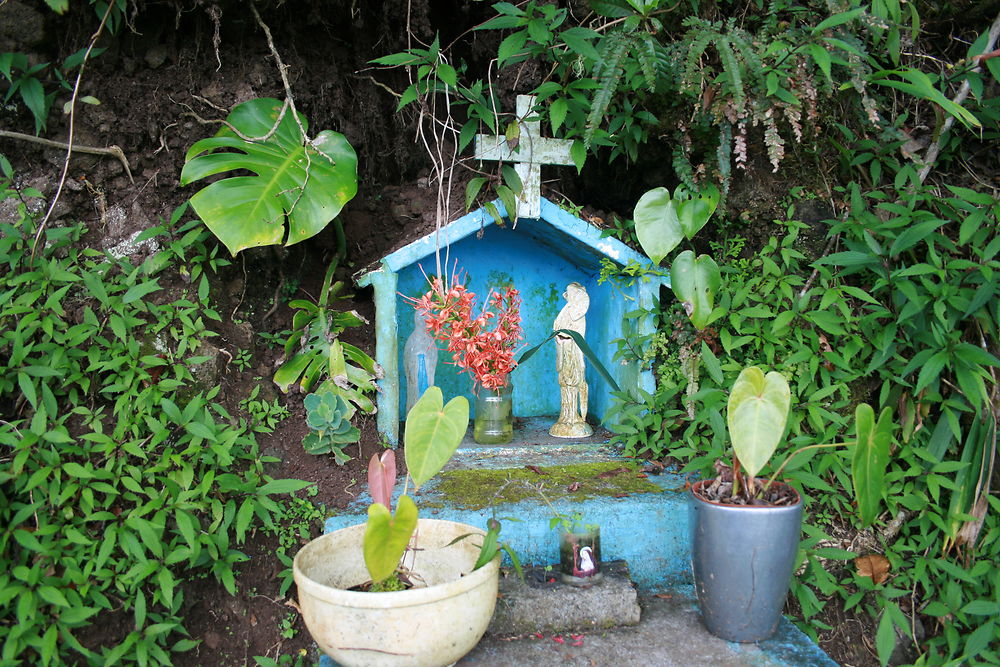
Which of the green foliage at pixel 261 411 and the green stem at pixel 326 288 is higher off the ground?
the green stem at pixel 326 288

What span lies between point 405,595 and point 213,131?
207 cm

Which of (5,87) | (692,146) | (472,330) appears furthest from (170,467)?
(692,146)

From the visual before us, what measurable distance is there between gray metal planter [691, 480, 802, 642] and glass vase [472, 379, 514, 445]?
1132mm

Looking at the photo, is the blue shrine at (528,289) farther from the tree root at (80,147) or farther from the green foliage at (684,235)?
the tree root at (80,147)

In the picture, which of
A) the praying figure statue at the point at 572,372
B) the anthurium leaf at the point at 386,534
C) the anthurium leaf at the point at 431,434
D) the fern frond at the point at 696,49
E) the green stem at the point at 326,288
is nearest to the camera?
the anthurium leaf at the point at 386,534

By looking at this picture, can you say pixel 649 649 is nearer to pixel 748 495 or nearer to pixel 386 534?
pixel 748 495

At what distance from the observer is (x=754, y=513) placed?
1.90 metres

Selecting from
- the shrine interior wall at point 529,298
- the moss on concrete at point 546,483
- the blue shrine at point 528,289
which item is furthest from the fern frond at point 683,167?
the moss on concrete at point 546,483

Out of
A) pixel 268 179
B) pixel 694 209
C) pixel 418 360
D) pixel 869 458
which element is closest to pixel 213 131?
pixel 268 179

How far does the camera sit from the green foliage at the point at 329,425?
2.51m

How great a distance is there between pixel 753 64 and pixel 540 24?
0.76 m

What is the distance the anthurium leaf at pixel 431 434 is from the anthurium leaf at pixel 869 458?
1034 mm

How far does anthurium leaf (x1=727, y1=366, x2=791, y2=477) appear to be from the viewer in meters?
1.78

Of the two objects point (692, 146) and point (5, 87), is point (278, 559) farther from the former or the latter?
point (692, 146)
